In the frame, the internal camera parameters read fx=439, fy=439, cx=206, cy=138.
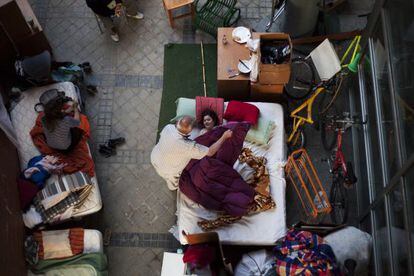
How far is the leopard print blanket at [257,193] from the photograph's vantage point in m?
5.36

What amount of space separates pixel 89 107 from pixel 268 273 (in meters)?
3.74

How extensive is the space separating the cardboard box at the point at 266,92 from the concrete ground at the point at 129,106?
153cm

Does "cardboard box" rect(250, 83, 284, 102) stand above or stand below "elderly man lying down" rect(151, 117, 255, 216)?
above

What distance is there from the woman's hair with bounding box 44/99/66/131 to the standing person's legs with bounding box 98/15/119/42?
6.04 feet

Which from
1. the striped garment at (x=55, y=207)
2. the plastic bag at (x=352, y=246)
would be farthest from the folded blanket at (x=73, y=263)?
Result: the plastic bag at (x=352, y=246)

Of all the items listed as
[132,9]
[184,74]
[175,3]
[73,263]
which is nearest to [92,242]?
[73,263]

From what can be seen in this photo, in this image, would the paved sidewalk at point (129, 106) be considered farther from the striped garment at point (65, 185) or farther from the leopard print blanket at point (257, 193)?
the leopard print blanket at point (257, 193)

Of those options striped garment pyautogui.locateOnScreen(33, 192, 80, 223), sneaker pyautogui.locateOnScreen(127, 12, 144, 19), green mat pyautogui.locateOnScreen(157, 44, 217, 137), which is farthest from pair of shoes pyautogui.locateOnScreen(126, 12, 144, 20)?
striped garment pyautogui.locateOnScreen(33, 192, 80, 223)

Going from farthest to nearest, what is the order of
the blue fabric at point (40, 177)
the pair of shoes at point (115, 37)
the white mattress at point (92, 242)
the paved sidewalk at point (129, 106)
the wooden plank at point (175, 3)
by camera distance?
the pair of shoes at point (115, 37), the wooden plank at point (175, 3), the paved sidewalk at point (129, 106), the blue fabric at point (40, 177), the white mattress at point (92, 242)

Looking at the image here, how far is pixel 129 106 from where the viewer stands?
270 inches

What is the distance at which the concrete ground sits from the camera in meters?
6.06

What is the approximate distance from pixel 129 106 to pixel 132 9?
1.83m

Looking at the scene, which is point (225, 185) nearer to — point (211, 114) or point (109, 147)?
point (211, 114)

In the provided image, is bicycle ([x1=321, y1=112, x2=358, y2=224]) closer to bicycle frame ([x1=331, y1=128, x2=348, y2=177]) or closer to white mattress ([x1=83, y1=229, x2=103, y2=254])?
bicycle frame ([x1=331, y1=128, x2=348, y2=177])
